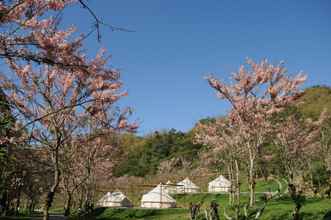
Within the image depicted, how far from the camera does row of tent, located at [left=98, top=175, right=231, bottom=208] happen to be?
30016mm

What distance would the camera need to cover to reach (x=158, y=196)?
30469 millimetres

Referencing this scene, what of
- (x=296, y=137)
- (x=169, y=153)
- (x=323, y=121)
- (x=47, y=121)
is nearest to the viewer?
(x=47, y=121)

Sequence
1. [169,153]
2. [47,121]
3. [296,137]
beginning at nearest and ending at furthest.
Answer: [47,121]
[296,137]
[169,153]

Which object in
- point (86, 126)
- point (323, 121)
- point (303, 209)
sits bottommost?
point (303, 209)

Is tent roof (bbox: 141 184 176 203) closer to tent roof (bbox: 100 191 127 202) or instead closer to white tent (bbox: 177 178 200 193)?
tent roof (bbox: 100 191 127 202)

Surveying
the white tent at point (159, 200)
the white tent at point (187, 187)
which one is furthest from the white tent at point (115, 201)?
the white tent at point (187, 187)

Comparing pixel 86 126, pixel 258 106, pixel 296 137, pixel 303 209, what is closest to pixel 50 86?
pixel 86 126

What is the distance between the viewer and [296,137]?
77.2 feet

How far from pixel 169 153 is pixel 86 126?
150 ft

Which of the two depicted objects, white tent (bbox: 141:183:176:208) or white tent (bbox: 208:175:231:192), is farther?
white tent (bbox: 208:175:231:192)

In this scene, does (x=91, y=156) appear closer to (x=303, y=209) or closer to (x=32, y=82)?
(x=32, y=82)

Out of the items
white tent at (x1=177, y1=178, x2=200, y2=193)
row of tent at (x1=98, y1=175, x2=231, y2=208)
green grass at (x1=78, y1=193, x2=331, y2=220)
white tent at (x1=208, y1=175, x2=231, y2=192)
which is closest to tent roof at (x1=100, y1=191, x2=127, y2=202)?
row of tent at (x1=98, y1=175, x2=231, y2=208)

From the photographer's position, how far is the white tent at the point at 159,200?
1173 inches

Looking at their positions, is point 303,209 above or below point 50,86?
below
